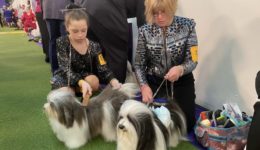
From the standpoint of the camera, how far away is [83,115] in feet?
6.84

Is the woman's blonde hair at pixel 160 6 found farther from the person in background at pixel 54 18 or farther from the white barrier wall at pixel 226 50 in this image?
the person in background at pixel 54 18

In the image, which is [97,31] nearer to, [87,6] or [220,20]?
[87,6]

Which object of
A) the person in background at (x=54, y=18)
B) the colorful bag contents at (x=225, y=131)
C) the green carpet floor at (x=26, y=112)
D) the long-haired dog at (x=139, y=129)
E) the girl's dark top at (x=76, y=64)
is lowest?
the green carpet floor at (x=26, y=112)

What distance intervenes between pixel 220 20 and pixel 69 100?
146 centimetres

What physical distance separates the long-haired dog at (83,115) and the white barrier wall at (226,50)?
90 centimetres

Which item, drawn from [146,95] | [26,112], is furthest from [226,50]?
[26,112]

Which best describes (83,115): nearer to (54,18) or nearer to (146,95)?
(146,95)

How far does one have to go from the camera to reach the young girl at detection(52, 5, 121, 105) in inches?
98.5

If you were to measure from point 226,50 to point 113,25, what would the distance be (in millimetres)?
1111

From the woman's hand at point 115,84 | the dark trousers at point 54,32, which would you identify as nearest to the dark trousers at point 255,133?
the woman's hand at point 115,84

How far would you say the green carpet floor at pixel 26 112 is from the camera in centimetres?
224

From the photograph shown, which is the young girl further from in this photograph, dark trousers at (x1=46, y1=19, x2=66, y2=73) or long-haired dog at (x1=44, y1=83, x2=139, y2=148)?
dark trousers at (x1=46, y1=19, x2=66, y2=73)

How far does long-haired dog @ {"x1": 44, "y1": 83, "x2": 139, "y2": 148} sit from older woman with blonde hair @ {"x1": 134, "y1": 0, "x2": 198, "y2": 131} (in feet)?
0.74

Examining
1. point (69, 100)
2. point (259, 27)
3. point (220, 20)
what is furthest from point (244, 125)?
point (69, 100)
